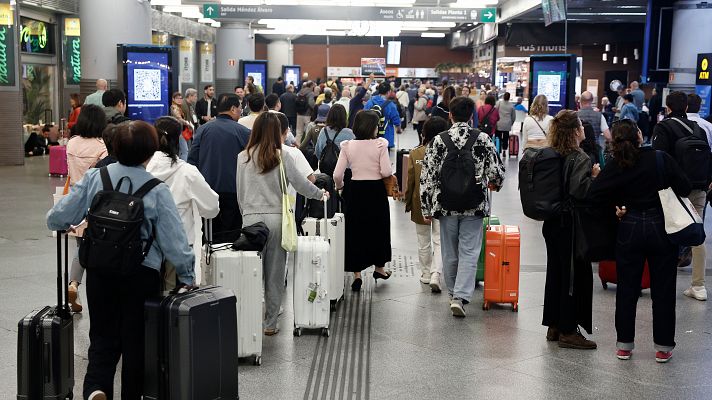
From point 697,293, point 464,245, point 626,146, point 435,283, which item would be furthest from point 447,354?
point 697,293

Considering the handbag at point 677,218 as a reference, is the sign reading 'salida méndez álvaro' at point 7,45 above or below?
above

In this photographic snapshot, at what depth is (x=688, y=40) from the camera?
19.4 meters

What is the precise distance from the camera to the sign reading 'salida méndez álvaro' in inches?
682

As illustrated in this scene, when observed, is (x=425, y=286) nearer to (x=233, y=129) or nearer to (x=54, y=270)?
(x=233, y=129)

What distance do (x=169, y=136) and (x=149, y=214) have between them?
1.26 meters

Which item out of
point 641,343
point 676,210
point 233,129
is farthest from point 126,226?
point 641,343

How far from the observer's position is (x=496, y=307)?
7.24 metres

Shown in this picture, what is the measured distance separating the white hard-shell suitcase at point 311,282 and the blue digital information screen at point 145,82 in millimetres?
8615

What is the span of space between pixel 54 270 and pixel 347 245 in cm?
268

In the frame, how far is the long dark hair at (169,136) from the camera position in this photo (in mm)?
5395

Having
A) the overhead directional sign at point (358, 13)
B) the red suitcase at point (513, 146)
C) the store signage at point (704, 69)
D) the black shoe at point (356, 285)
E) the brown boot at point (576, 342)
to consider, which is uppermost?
the overhead directional sign at point (358, 13)

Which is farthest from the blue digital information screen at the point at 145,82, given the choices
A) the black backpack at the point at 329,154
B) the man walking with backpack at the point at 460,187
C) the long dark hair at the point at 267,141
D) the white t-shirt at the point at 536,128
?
the long dark hair at the point at 267,141

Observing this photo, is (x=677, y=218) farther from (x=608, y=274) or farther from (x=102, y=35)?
(x=102, y=35)

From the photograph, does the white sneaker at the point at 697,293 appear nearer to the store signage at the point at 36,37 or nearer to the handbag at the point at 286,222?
the handbag at the point at 286,222
